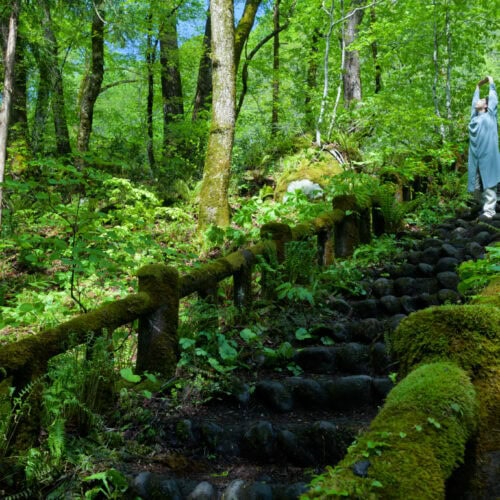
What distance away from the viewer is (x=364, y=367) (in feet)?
14.1

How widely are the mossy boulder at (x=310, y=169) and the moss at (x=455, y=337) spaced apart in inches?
330

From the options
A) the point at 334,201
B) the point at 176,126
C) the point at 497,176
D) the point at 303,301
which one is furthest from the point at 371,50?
the point at 303,301

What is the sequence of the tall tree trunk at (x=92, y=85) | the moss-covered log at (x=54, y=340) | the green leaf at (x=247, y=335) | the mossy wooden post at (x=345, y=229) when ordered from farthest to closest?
the tall tree trunk at (x=92, y=85)
the mossy wooden post at (x=345, y=229)
the green leaf at (x=247, y=335)
the moss-covered log at (x=54, y=340)

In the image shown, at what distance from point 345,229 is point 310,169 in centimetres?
312

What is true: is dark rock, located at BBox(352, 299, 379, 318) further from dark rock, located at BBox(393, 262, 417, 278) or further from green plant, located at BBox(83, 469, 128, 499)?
green plant, located at BBox(83, 469, 128, 499)

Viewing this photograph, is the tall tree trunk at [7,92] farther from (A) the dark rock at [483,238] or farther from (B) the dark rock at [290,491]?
(A) the dark rock at [483,238]

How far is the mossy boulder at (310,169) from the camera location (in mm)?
10344

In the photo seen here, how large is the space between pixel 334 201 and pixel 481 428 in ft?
20.7

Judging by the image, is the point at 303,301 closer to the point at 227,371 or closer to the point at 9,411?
the point at 227,371

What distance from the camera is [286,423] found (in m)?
3.58

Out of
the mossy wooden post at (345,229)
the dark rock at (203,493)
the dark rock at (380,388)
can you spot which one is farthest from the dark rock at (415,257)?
the dark rock at (203,493)

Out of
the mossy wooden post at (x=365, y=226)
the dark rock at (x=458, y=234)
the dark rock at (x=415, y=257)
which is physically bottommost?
the dark rock at (x=415, y=257)

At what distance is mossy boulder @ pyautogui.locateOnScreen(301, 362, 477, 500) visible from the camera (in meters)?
1.30

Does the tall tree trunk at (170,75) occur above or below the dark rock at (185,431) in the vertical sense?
above
